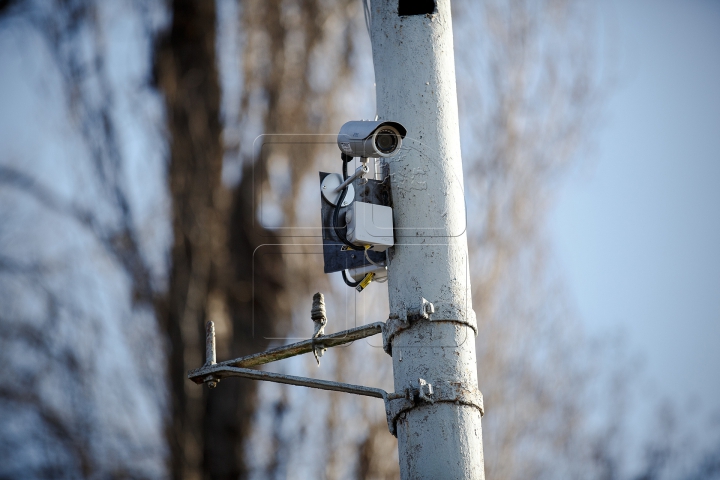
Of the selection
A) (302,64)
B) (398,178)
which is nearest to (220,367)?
(398,178)

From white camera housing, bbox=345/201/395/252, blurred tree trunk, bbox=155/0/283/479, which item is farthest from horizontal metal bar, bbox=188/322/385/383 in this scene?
blurred tree trunk, bbox=155/0/283/479

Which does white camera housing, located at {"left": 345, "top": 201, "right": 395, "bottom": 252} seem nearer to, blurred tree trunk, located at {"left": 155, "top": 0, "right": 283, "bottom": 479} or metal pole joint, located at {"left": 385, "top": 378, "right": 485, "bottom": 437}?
metal pole joint, located at {"left": 385, "top": 378, "right": 485, "bottom": 437}

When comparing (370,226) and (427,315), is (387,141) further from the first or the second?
(427,315)

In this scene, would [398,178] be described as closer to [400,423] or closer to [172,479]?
[400,423]

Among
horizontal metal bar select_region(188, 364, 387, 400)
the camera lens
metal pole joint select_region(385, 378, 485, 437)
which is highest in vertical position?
the camera lens

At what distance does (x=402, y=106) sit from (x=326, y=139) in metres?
1.27

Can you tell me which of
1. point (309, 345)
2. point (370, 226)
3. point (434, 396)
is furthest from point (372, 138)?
point (434, 396)

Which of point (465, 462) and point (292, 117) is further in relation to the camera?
point (292, 117)

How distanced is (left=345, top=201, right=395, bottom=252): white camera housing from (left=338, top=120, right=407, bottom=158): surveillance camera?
189 millimetres

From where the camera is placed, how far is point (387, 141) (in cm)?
331

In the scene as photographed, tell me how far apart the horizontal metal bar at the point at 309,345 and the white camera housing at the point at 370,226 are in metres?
0.29

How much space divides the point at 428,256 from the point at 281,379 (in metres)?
0.69

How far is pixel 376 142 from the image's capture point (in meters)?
3.28

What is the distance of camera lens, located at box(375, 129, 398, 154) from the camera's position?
3299 millimetres
